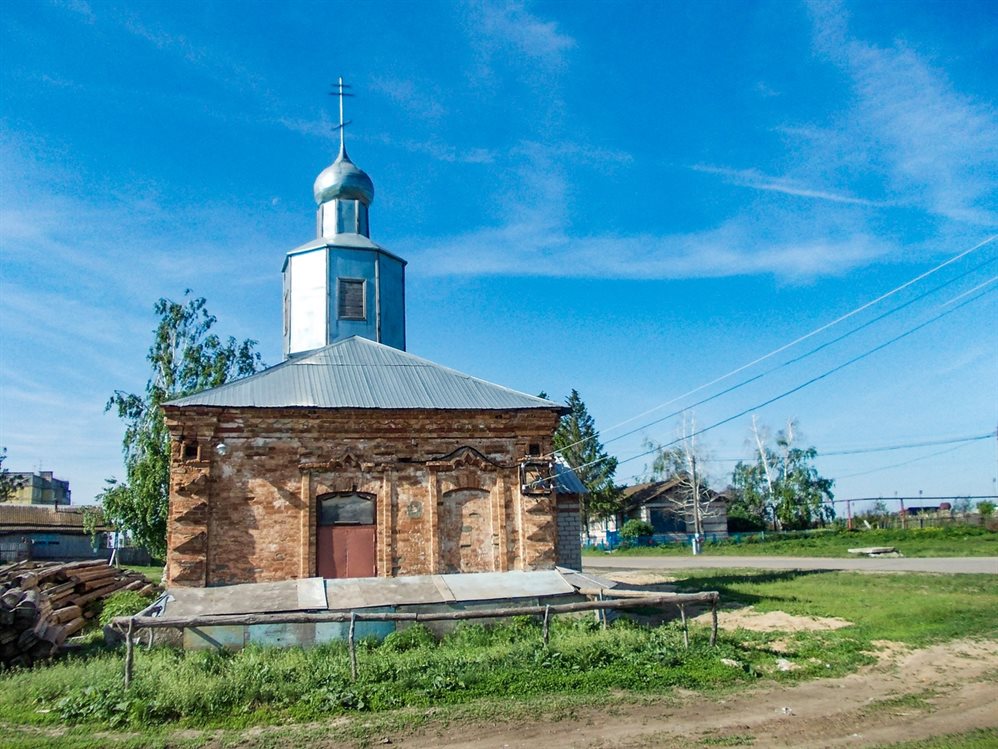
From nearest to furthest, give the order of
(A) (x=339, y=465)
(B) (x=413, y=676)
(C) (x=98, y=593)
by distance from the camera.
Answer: (B) (x=413, y=676), (A) (x=339, y=465), (C) (x=98, y=593)

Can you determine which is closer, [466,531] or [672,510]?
[466,531]

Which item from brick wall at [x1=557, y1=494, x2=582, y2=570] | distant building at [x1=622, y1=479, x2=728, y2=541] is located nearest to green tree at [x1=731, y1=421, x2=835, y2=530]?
distant building at [x1=622, y1=479, x2=728, y2=541]

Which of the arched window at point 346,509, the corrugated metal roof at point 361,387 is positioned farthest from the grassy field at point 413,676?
the corrugated metal roof at point 361,387

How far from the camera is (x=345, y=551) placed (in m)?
15.5

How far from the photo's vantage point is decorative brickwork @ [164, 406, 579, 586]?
14875 mm

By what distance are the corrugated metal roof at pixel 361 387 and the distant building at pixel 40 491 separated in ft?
193

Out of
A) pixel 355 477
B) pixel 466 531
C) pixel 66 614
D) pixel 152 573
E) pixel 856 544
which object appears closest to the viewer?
pixel 66 614

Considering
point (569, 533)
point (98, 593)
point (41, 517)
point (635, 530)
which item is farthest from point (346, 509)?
point (41, 517)

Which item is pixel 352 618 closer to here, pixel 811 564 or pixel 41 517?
pixel 811 564

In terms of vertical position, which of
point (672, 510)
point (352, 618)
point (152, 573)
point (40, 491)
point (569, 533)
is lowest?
point (152, 573)

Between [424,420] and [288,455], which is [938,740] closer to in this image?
[424,420]

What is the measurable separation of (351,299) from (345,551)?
7399 mm

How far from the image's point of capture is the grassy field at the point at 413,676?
8.96m

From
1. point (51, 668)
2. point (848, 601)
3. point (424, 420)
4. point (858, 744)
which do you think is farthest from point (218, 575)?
point (848, 601)
